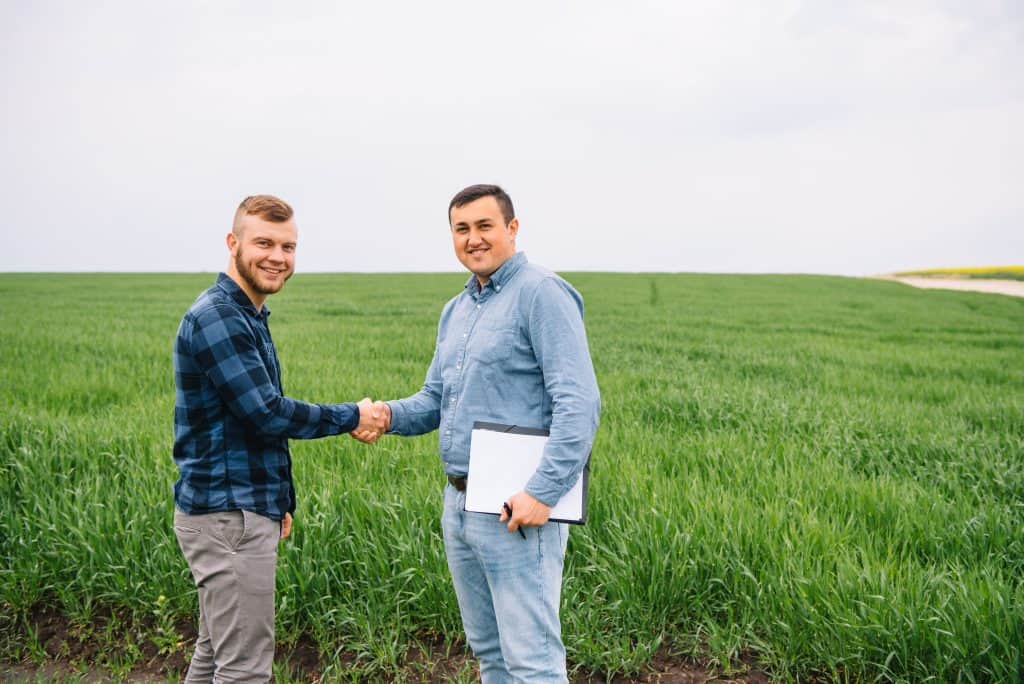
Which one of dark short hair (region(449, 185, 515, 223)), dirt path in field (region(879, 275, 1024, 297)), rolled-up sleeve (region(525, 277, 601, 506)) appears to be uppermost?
dirt path in field (region(879, 275, 1024, 297))

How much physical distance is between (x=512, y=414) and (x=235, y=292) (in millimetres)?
1088

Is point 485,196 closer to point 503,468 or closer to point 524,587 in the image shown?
point 503,468

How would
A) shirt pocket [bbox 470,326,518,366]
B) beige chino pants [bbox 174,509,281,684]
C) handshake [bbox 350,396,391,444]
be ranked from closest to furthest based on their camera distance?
shirt pocket [bbox 470,326,518,366]
beige chino pants [bbox 174,509,281,684]
handshake [bbox 350,396,391,444]

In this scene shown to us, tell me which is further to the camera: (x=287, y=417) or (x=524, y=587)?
(x=287, y=417)

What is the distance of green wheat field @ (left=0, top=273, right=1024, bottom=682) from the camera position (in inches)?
123

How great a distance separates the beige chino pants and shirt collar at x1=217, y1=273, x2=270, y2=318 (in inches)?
28.8

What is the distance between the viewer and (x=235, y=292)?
2480mm

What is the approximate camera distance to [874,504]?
4.37 meters

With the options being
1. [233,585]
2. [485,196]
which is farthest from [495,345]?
[233,585]

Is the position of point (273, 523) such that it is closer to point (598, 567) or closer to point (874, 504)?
point (598, 567)

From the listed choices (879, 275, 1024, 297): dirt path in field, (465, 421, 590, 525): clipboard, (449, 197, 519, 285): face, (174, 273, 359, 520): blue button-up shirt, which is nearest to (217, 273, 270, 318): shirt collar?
(174, 273, 359, 520): blue button-up shirt

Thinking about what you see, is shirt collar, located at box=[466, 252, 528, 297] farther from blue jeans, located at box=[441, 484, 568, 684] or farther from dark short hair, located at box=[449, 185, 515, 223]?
blue jeans, located at box=[441, 484, 568, 684]

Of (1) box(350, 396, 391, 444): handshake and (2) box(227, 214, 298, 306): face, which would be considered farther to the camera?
(1) box(350, 396, 391, 444): handshake

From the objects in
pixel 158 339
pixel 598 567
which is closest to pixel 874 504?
pixel 598 567
